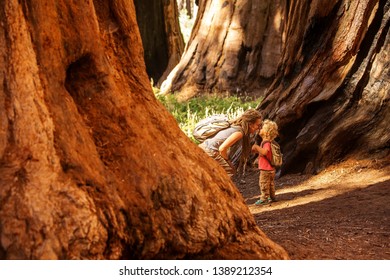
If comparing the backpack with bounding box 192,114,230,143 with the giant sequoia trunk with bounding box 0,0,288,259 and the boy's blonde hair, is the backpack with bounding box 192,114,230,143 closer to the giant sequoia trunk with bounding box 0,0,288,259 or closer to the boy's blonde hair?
the boy's blonde hair

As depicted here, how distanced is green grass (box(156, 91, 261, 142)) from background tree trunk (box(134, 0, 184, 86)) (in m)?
3.17

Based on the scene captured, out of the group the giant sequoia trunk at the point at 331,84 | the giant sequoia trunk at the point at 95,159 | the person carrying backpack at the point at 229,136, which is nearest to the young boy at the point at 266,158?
the person carrying backpack at the point at 229,136

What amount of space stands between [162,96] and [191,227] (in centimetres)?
1127

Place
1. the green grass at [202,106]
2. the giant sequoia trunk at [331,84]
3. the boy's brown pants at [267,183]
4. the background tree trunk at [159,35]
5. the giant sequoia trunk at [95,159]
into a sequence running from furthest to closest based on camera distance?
the background tree trunk at [159,35] → the green grass at [202,106] → the giant sequoia trunk at [331,84] → the boy's brown pants at [267,183] → the giant sequoia trunk at [95,159]

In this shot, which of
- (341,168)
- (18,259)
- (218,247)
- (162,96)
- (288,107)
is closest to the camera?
(18,259)

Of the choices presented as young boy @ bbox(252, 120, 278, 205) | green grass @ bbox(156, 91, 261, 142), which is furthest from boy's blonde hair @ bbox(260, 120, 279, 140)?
green grass @ bbox(156, 91, 261, 142)

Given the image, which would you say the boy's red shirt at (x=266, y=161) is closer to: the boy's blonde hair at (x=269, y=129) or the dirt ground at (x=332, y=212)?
the boy's blonde hair at (x=269, y=129)

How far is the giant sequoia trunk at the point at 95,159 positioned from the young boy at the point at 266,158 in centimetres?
316

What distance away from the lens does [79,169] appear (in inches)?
128

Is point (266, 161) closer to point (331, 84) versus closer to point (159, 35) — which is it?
point (331, 84)

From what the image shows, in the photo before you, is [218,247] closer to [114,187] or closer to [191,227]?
[191,227]

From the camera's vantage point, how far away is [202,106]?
13703mm

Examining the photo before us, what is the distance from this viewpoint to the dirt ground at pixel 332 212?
4.51m

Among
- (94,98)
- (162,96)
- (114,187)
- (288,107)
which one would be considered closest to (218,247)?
(114,187)
